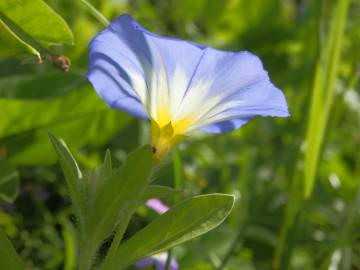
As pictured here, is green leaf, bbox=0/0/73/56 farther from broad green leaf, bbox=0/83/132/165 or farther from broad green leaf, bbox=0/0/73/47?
broad green leaf, bbox=0/83/132/165

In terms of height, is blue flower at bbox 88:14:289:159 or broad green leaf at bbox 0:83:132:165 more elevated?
blue flower at bbox 88:14:289:159

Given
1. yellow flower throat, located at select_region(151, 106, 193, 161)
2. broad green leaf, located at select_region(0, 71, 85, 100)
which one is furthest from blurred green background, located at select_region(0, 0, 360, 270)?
yellow flower throat, located at select_region(151, 106, 193, 161)

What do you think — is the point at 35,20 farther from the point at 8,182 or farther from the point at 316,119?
the point at 316,119

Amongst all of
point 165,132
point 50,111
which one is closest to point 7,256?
point 165,132

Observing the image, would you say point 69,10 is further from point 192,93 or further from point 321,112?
point 192,93

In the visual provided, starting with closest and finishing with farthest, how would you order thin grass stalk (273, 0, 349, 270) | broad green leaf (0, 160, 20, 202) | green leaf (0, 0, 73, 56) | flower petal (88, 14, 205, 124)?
flower petal (88, 14, 205, 124) < green leaf (0, 0, 73, 56) < broad green leaf (0, 160, 20, 202) < thin grass stalk (273, 0, 349, 270)

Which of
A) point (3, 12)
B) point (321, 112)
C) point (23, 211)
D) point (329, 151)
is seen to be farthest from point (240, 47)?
point (3, 12)

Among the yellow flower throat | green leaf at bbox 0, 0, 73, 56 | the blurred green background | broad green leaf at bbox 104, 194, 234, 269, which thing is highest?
green leaf at bbox 0, 0, 73, 56
